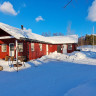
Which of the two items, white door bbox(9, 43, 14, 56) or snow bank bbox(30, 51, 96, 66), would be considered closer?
snow bank bbox(30, 51, 96, 66)

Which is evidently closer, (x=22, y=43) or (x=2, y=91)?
(x=2, y=91)

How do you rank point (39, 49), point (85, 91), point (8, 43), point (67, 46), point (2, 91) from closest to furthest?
1. point (85, 91)
2. point (2, 91)
3. point (8, 43)
4. point (39, 49)
5. point (67, 46)

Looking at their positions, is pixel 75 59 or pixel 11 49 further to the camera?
pixel 11 49

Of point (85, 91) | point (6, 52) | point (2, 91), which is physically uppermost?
point (6, 52)

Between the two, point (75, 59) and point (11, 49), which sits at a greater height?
point (11, 49)

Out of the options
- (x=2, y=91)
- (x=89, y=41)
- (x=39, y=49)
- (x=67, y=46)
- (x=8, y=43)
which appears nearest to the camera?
(x=2, y=91)

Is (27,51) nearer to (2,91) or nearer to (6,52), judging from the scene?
(6,52)

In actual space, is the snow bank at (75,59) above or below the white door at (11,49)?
below

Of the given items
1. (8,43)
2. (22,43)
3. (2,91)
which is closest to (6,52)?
(8,43)

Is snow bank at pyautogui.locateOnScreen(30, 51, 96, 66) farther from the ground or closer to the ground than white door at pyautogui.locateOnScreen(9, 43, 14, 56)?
closer to the ground

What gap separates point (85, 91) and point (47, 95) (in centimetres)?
142

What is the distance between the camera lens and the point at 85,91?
3010mm

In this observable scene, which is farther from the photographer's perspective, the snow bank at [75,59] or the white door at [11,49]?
the white door at [11,49]

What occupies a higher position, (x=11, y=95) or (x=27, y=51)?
(x=27, y=51)
